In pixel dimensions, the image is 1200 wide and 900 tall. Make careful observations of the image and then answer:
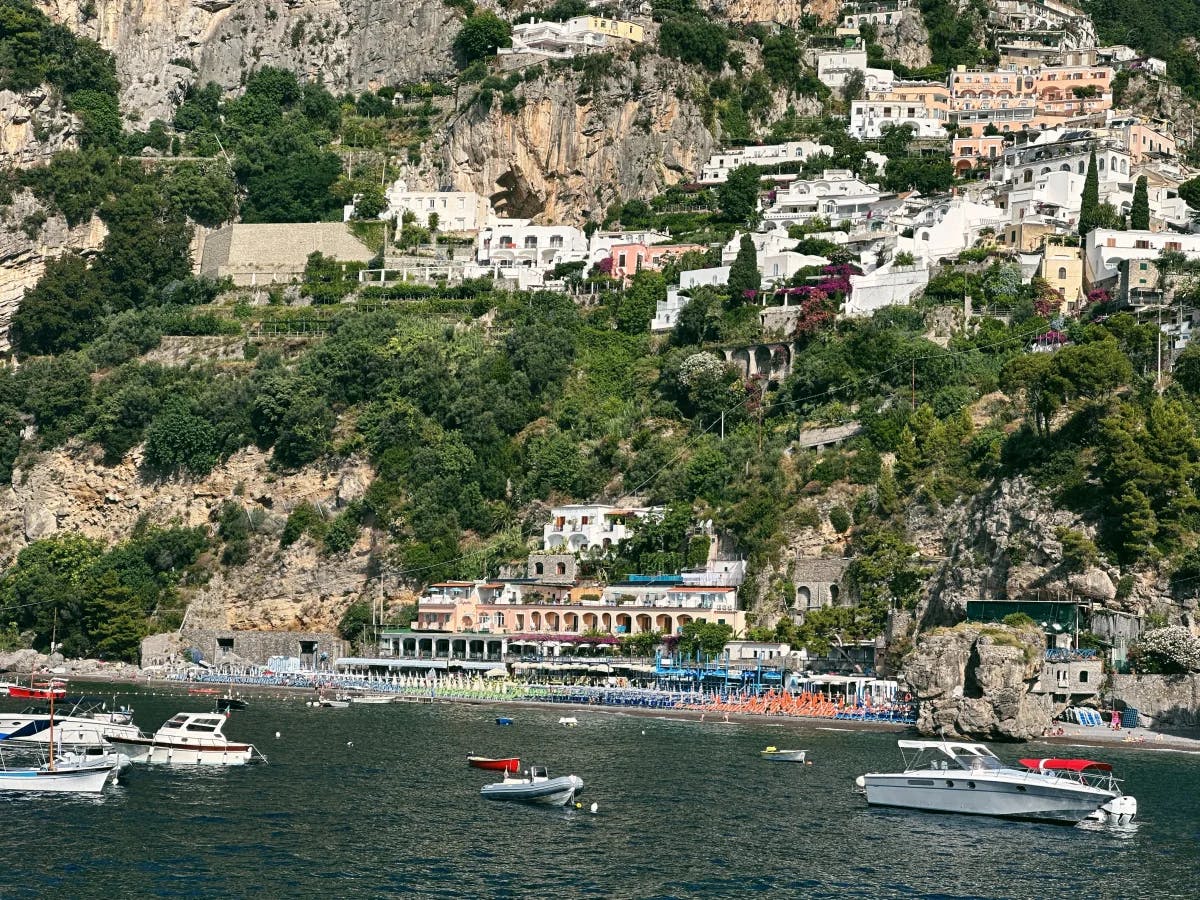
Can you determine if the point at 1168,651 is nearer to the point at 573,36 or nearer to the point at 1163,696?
the point at 1163,696

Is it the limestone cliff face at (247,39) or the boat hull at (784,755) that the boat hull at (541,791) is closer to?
the boat hull at (784,755)

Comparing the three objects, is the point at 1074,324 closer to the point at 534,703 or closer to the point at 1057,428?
the point at 1057,428

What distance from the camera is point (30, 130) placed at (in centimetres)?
12594

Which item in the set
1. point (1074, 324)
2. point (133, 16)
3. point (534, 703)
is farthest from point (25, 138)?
point (1074, 324)

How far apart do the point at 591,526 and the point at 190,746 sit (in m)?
33.5

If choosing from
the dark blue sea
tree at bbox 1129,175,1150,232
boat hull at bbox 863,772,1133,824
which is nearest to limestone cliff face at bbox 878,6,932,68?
tree at bbox 1129,175,1150,232

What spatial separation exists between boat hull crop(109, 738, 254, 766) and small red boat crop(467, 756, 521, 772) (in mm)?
7447

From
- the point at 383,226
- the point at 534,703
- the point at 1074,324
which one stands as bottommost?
the point at 534,703

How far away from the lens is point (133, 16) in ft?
456

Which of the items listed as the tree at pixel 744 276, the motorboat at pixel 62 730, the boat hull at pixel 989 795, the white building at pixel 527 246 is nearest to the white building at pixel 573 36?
the white building at pixel 527 246

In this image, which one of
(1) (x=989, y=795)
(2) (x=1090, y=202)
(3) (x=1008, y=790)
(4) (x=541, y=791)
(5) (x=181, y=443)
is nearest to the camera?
(3) (x=1008, y=790)

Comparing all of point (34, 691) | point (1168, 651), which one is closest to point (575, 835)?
point (1168, 651)

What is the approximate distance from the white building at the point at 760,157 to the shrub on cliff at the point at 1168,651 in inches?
2169

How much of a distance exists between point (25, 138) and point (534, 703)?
6421cm
